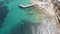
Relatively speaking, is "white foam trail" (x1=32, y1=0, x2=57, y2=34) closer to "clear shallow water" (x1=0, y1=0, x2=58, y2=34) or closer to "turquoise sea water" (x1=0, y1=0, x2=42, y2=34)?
"clear shallow water" (x1=0, y1=0, x2=58, y2=34)

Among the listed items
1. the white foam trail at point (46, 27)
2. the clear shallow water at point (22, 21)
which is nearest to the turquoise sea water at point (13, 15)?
the clear shallow water at point (22, 21)

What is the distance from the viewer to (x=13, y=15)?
45.3 feet

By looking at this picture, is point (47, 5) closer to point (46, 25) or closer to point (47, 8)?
point (47, 8)

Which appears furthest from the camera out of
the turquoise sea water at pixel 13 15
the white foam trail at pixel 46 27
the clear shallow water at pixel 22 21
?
the turquoise sea water at pixel 13 15

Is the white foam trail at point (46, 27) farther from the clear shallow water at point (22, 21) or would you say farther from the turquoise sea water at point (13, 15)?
the turquoise sea water at point (13, 15)

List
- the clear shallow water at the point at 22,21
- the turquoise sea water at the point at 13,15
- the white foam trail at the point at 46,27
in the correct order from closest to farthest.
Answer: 1. the white foam trail at the point at 46,27
2. the clear shallow water at the point at 22,21
3. the turquoise sea water at the point at 13,15

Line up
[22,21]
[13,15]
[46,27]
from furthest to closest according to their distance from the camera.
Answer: [13,15], [22,21], [46,27]

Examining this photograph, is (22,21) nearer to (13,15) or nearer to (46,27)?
(13,15)

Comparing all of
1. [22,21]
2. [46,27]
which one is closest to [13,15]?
[22,21]

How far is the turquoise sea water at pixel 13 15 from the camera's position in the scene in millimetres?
12562

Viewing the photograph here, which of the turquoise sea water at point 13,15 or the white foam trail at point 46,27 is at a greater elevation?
the turquoise sea water at point 13,15

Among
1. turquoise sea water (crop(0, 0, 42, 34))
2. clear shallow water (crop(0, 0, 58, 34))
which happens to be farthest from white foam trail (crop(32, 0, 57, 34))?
turquoise sea water (crop(0, 0, 42, 34))

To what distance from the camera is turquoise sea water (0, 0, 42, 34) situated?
12.6 metres

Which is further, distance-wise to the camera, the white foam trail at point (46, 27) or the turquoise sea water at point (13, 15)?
the turquoise sea water at point (13, 15)
